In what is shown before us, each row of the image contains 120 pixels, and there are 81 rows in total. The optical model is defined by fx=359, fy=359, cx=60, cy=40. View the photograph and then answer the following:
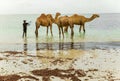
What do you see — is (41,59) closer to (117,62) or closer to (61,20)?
(117,62)

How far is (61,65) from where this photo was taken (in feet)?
46.5

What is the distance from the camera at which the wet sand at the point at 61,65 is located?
39.1 feet

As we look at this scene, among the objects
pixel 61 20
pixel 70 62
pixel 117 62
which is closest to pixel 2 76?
pixel 70 62

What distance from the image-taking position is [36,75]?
1223 centimetres

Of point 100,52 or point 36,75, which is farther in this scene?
point 100,52

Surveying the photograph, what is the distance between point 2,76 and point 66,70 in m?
2.46

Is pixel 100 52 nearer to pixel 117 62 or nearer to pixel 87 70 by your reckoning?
pixel 117 62

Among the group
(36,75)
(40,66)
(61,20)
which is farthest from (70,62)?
(61,20)

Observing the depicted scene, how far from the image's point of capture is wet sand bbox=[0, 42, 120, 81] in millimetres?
11920

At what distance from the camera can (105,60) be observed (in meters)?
15.4

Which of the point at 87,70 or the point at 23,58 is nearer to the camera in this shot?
the point at 87,70

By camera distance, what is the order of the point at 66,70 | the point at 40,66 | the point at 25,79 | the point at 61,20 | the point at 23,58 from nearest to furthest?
the point at 25,79 → the point at 66,70 → the point at 40,66 → the point at 23,58 → the point at 61,20

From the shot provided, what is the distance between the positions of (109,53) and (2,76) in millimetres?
7117

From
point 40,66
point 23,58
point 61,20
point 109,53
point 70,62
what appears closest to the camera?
point 40,66
